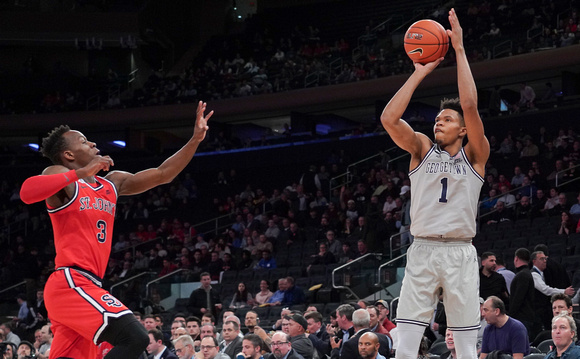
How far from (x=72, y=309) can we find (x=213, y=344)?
16.9 ft

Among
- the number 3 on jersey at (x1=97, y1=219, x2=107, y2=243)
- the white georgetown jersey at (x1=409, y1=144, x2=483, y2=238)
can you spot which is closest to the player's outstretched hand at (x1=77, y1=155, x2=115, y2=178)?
the number 3 on jersey at (x1=97, y1=219, x2=107, y2=243)

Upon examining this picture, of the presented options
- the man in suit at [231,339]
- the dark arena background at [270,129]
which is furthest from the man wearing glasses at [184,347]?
the dark arena background at [270,129]

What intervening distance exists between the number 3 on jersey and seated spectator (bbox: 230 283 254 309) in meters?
11.2

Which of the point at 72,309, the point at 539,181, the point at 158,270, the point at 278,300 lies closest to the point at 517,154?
the point at 539,181

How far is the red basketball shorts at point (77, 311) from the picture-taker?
4.74 meters

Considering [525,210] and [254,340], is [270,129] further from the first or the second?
[254,340]

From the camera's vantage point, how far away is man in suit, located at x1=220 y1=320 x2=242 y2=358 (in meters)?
10.3

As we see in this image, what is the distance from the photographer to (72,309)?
15.8ft

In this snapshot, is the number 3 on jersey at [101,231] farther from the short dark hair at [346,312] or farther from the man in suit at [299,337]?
the short dark hair at [346,312]

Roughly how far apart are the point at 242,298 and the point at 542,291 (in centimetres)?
782

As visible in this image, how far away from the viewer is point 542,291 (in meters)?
9.66

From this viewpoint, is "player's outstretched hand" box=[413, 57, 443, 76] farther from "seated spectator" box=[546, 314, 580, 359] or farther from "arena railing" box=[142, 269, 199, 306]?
"arena railing" box=[142, 269, 199, 306]

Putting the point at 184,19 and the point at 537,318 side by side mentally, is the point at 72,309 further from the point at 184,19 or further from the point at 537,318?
the point at 184,19

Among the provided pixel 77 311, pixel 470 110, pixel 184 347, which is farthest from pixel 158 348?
pixel 470 110
